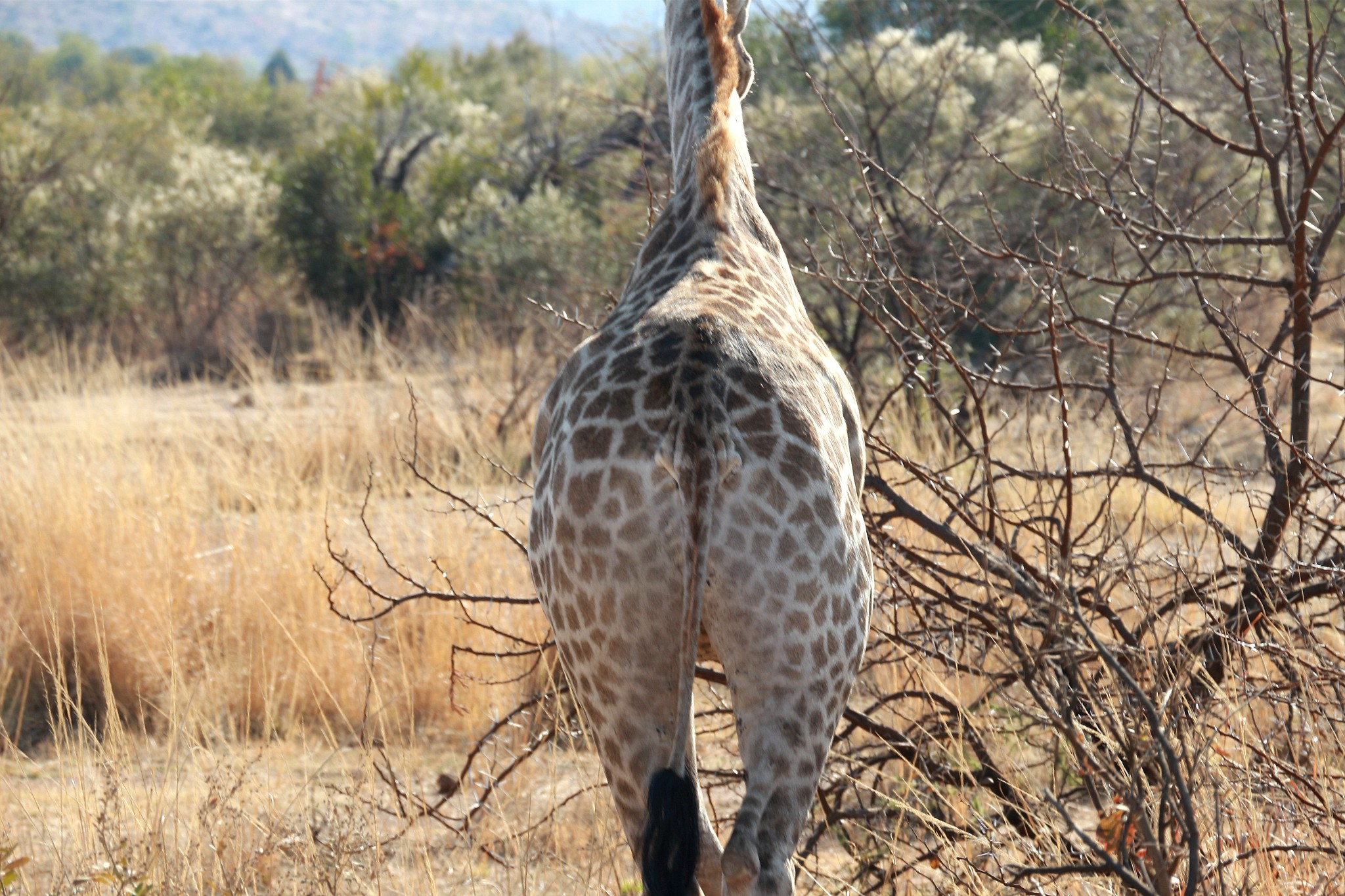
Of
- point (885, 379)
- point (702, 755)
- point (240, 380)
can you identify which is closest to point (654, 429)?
point (702, 755)

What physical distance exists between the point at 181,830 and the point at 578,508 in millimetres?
2172

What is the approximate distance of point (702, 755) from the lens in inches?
173

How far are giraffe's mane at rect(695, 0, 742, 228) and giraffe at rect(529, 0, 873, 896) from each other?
553mm

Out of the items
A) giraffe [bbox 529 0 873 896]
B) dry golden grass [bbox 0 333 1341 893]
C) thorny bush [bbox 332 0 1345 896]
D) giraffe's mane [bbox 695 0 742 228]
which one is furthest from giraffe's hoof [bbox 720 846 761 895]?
giraffe's mane [bbox 695 0 742 228]

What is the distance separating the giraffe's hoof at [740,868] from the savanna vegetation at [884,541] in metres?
0.69

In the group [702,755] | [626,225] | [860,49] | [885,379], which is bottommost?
[702,755]

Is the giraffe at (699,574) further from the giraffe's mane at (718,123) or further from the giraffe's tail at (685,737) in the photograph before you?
the giraffe's mane at (718,123)

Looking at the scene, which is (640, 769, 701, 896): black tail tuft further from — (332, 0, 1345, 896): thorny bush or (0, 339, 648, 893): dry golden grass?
(0, 339, 648, 893): dry golden grass

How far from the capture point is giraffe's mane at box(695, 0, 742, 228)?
2752 mm

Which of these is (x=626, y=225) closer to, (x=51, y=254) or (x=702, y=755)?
(x=702, y=755)

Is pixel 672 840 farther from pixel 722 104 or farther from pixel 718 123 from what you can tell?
pixel 722 104

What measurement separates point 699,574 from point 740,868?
1.52ft

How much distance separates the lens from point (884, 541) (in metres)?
3.31

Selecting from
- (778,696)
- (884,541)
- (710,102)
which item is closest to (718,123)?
(710,102)
